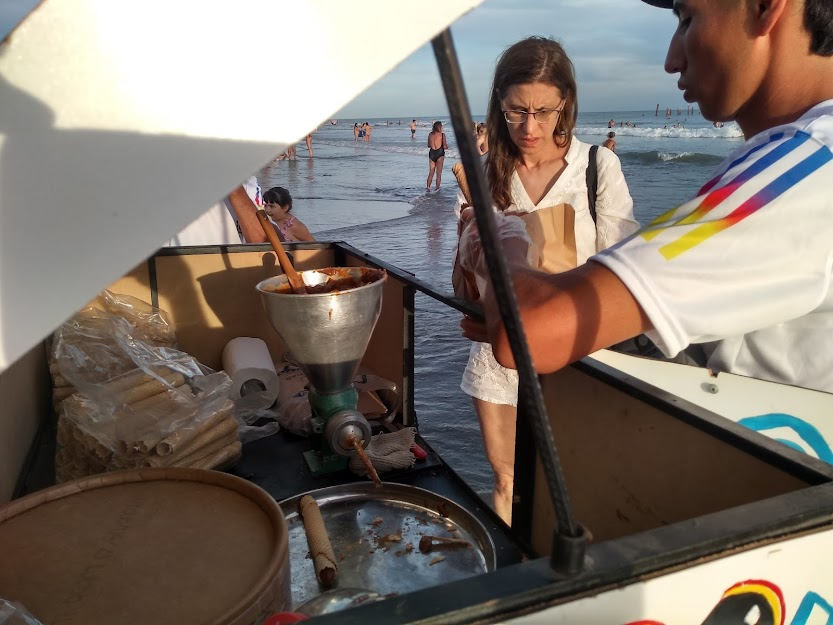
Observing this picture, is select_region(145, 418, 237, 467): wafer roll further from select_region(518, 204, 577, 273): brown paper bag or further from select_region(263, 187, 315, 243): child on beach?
select_region(263, 187, 315, 243): child on beach

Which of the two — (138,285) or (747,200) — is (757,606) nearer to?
(747,200)

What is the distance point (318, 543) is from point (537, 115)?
181 centimetres

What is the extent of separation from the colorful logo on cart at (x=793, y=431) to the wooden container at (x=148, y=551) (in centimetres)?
91

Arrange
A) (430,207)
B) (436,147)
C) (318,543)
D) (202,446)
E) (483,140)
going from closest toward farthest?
1. (318,543)
2. (202,446)
3. (483,140)
4. (430,207)
5. (436,147)

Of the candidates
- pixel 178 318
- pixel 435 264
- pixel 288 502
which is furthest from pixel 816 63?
pixel 435 264

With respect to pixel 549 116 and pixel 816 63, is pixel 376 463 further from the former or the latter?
pixel 549 116

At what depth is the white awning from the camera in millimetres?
353

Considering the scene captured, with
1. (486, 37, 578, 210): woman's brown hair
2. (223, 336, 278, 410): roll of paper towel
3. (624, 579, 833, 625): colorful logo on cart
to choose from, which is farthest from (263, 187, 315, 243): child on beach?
(624, 579, 833, 625): colorful logo on cart

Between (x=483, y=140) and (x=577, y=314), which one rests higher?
(x=483, y=140)

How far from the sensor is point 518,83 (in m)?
2.33

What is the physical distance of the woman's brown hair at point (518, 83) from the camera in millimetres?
2299

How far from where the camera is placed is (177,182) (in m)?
0.39

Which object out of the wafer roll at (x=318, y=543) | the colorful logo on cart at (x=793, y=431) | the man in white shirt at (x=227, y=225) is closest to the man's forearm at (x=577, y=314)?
the colorful logo on cart at (x=793, y=431)

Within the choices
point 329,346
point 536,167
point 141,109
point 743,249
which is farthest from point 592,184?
point 141,109
